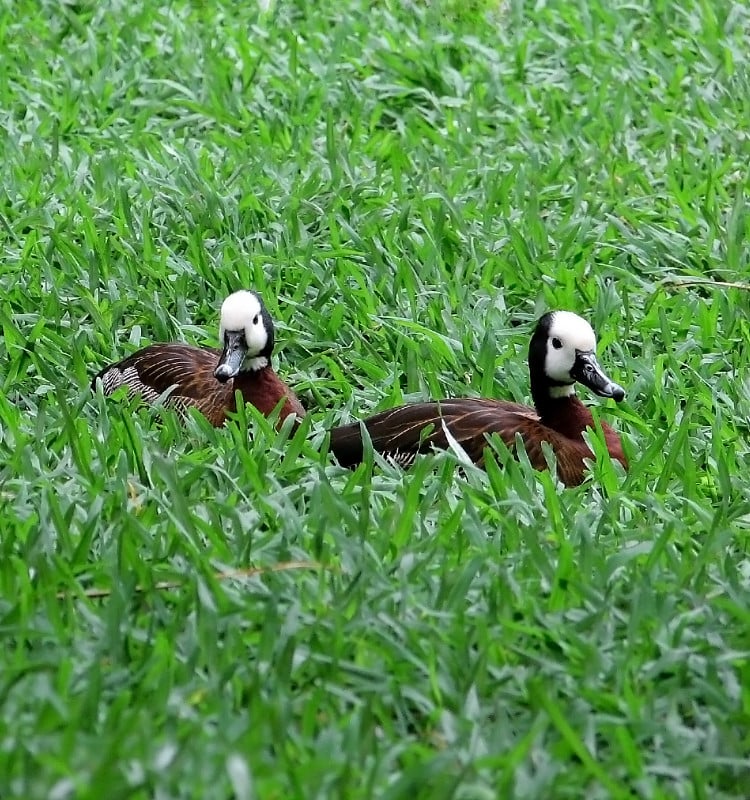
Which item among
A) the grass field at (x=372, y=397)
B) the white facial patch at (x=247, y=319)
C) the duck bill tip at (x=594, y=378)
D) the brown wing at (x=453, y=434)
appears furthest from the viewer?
the white facial patch at (x=247, y=319)

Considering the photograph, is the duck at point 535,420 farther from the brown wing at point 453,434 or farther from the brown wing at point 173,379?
the brown wing at point 173,379

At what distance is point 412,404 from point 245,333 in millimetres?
594

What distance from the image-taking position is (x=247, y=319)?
4.56 m

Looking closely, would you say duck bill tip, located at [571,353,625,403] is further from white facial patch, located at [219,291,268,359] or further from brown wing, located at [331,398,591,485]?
white facial patch, located at [219,291,268,359]

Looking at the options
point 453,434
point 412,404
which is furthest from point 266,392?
point 453,434

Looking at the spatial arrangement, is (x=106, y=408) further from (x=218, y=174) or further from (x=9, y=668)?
(x=218, y=174)

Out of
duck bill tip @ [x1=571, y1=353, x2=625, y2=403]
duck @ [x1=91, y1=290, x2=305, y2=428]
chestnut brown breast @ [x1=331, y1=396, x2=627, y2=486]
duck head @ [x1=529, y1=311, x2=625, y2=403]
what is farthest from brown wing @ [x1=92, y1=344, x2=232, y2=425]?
duck bill tip @ [x1=571, y1=353, x2=625, y2=403]

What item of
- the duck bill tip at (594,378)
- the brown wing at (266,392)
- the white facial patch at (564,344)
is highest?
the white facial patch at (564,344)

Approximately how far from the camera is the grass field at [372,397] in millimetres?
2795

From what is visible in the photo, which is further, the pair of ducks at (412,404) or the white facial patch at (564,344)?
the white facial patch at (564,344)

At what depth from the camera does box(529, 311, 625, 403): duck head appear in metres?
4.36

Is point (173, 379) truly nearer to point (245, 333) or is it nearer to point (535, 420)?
point (245, 333)

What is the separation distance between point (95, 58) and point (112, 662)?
4.45m

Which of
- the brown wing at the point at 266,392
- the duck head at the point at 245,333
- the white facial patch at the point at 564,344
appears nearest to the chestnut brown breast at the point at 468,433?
the white facial patch at the point at 564,344
